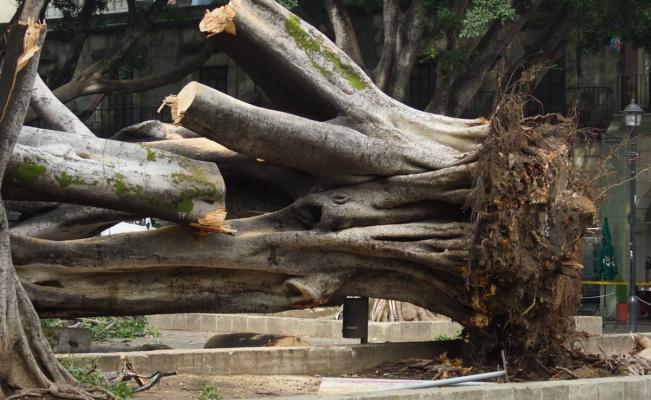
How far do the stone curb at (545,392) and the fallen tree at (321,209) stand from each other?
134 cm

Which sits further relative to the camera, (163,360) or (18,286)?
(163,360)

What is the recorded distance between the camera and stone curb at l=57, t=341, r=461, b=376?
11.7 metres

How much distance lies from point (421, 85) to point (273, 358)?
23.3 m

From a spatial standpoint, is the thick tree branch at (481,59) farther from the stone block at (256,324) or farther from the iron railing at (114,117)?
the iron railing at (114,117)

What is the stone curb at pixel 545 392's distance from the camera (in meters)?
9.13

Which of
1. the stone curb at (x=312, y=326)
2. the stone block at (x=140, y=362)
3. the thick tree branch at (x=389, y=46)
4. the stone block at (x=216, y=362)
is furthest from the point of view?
the thick tree branch at (x=389, y=46)

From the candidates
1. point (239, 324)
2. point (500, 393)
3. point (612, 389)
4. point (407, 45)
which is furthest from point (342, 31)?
point (500, 393)

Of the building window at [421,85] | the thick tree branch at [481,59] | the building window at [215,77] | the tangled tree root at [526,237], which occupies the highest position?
the building window at [215,77]

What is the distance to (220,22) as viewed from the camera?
1178 centimetres

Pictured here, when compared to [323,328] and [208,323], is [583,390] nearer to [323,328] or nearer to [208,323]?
[323,328]

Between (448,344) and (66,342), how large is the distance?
3.91 metres

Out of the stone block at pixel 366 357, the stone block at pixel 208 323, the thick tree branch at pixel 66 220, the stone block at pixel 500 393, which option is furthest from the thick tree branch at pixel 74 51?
the stone block at pixel 500 393

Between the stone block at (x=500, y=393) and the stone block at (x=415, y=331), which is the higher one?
the stone block at (x=415, y=331)

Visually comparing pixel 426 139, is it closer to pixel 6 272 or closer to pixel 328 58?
pixel 328 58
